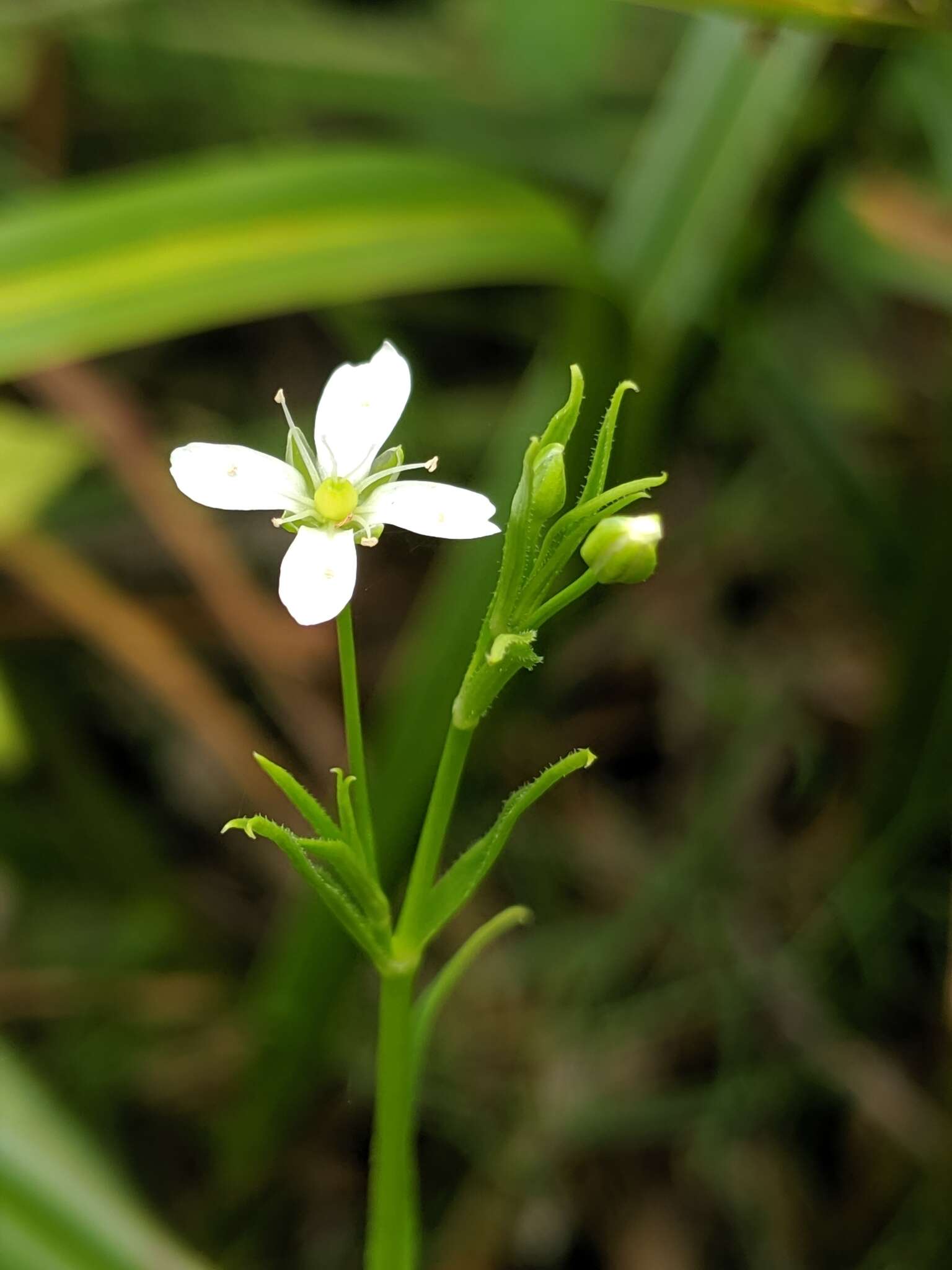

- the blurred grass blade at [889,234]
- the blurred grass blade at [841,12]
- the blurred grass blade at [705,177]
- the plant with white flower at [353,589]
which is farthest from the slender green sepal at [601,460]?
the blurred grass blade at [889,234]

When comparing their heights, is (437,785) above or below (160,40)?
below

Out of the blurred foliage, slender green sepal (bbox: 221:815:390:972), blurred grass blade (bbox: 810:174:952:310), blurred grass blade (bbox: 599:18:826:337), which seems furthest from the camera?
blurred grass blade (bbox: 810:174:952:310)

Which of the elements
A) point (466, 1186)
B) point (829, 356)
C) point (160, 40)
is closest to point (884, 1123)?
point (466, 1186)

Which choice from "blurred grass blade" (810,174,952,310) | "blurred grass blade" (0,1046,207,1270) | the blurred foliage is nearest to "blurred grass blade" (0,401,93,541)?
the blurred foliage

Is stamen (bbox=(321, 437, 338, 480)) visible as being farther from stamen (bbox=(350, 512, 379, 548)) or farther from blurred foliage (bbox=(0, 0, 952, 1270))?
blurred foliage (bbox=(0, 0, 952, 1270))

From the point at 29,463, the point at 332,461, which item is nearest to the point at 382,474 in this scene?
the point at 332,461

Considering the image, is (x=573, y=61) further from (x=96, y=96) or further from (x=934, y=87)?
(x=96, y=96)

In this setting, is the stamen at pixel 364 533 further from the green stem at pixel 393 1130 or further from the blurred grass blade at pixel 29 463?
the blurred grass blade at pixel 29 463
